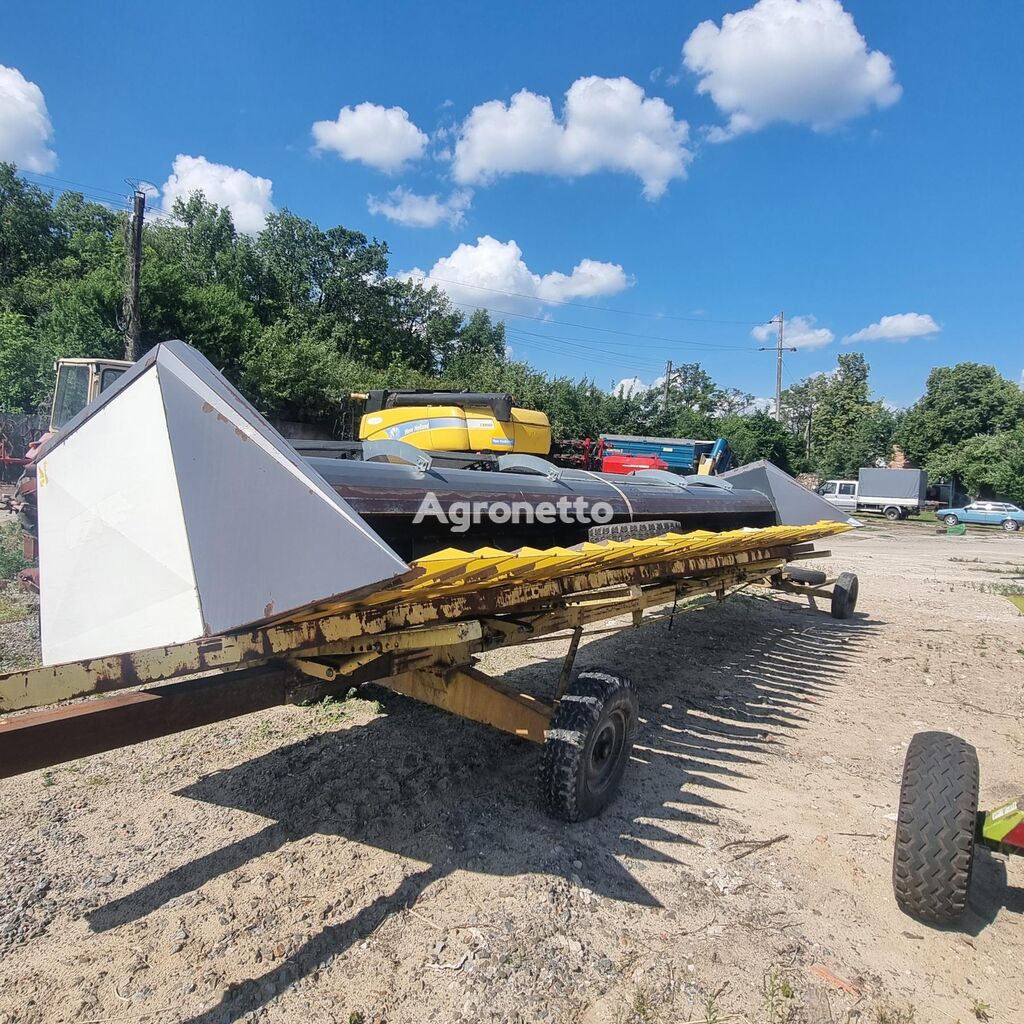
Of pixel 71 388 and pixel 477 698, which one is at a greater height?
pixel 71 388

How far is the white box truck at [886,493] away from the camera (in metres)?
32.9

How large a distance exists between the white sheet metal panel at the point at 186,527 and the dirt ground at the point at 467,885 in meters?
1.02

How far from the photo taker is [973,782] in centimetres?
253

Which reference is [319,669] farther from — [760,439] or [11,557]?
[760,439]

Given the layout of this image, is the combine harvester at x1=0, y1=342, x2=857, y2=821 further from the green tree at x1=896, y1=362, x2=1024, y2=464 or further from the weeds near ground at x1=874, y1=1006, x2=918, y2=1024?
the green tree at x1=896, y1=362, x2=1024, y2=464

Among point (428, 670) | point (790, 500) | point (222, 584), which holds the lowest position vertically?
point (428, 670)

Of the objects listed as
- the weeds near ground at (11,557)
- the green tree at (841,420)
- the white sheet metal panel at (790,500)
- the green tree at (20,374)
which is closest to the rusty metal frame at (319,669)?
the white sheet metal panel at (790,500)

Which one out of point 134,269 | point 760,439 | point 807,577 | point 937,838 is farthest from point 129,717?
point 760,439

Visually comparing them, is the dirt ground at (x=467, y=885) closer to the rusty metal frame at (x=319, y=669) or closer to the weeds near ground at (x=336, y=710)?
the weeds near ground at (x=336, y=710)

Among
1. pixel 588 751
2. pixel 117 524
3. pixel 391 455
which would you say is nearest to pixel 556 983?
pixel 588 751

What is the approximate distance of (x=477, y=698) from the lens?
283 cm

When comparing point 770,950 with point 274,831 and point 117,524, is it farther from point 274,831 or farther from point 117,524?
point 117,524

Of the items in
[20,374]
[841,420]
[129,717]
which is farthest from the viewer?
[841,420]

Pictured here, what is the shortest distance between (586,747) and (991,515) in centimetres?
3436
